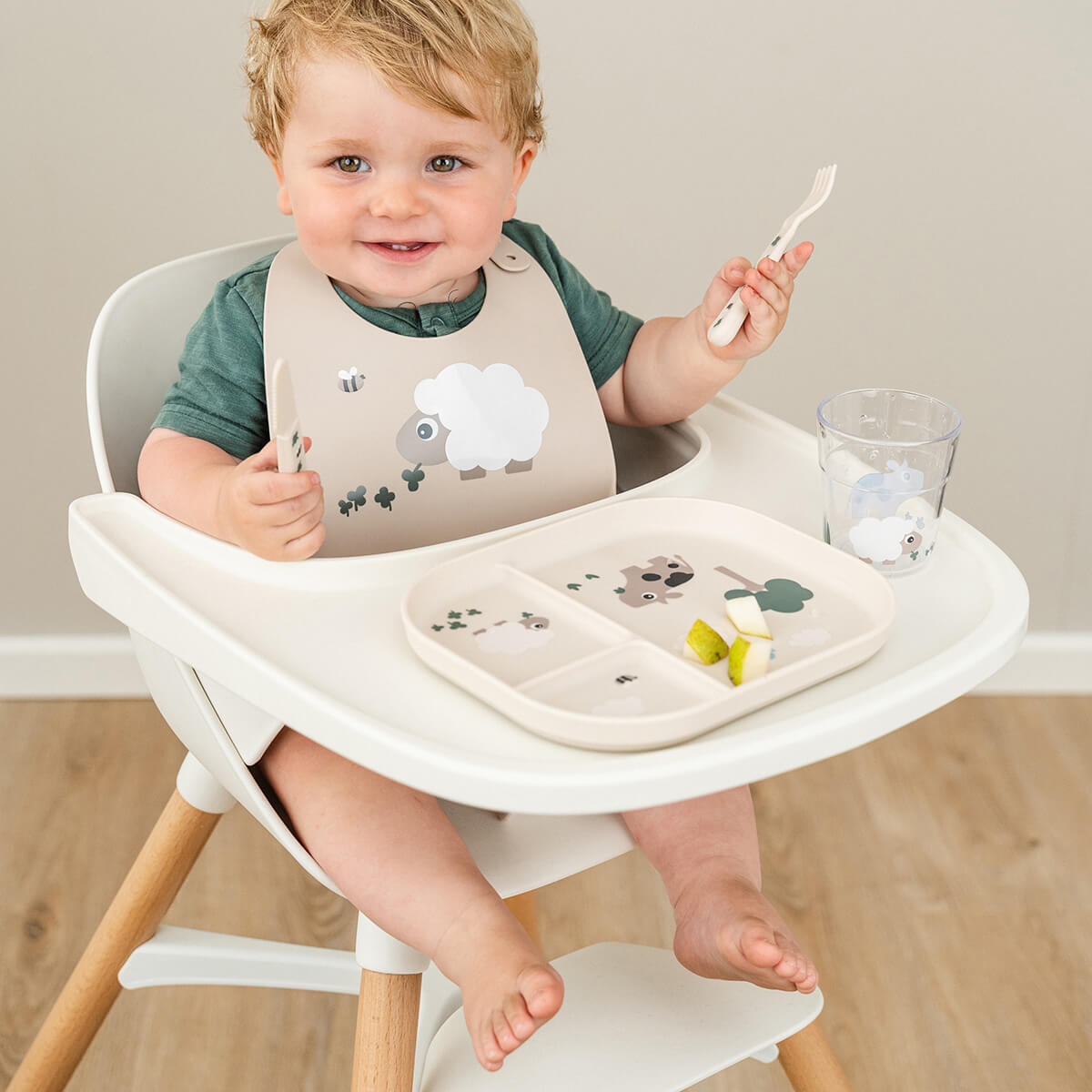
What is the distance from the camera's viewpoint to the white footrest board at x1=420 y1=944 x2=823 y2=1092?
87cm

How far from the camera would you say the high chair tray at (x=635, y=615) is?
60 centimetres

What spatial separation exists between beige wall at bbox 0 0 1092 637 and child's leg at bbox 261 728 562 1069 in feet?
2.93

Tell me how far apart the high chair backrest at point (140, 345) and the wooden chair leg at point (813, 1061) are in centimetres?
61

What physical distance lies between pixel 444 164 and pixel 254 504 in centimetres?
28

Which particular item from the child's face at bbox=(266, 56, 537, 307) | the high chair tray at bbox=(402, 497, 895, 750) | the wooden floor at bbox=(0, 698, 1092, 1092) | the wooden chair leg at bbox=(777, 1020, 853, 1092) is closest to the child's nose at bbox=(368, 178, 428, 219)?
the child's face at bbox=(266, 56, 537, 307)

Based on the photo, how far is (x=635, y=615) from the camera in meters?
0.71

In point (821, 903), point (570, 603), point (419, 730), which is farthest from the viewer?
point (821, 903)

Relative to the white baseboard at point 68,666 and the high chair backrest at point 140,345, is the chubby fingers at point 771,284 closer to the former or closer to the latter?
the high chair backrest at point 140,345

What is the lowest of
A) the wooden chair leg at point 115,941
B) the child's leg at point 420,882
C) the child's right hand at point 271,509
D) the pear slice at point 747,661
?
the wooden chair leg at point 115,941

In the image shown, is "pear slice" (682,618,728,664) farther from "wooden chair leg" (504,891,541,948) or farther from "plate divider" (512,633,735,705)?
"wooden chair leg" (504,891,541,948)

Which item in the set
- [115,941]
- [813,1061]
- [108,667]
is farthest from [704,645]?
[108,667]

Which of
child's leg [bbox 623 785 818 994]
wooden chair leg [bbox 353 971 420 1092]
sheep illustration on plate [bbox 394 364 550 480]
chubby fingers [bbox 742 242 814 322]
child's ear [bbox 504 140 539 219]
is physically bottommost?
wooden chair leg [bbox 353 971 420 1092]

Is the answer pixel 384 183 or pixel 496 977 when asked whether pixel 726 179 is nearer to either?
pixel 384 183

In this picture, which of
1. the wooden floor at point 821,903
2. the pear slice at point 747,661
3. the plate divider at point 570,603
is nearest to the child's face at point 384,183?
the plate divider at point 570,603
